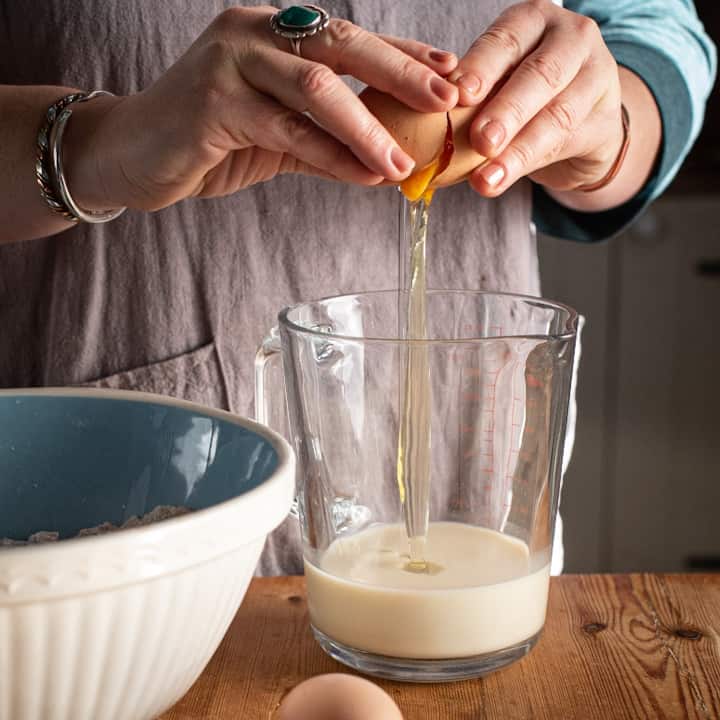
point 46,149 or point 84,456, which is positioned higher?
point 46,149

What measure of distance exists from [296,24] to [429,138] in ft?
0.36

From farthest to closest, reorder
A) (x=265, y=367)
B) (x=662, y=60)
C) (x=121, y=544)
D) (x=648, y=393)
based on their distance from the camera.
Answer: (x=648, y=393)
(x=662, y=60)
(x=265, y=367)
(x=121, y=544)

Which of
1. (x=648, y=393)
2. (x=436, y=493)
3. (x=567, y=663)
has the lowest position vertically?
(x=648, y=393)

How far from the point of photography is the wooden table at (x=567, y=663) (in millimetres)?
689

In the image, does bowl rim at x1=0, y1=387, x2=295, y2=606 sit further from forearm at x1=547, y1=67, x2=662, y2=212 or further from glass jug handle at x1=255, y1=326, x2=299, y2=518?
forearm at x1=547, y1=67, x2=662, y2=212

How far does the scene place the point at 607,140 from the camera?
885 mm

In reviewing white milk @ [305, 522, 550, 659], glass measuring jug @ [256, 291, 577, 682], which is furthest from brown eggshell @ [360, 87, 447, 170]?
white milk @ [305, 522, 550, 659]

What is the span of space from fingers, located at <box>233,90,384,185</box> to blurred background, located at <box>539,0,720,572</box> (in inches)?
60.0

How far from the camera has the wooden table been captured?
689 millimetres

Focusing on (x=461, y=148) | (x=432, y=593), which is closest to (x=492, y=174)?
(x=461, y=148)

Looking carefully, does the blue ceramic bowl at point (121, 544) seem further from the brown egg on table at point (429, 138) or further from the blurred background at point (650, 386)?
the blurred background at point (650, 386)

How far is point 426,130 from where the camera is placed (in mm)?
711

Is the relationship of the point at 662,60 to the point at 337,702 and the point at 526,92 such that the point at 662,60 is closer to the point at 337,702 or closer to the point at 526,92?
the point at 526,92

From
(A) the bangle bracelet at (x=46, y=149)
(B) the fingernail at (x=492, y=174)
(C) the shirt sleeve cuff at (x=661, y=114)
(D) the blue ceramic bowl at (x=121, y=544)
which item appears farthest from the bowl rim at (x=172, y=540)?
(C) the shirt sleeve cuff at (x=661, y=114)
